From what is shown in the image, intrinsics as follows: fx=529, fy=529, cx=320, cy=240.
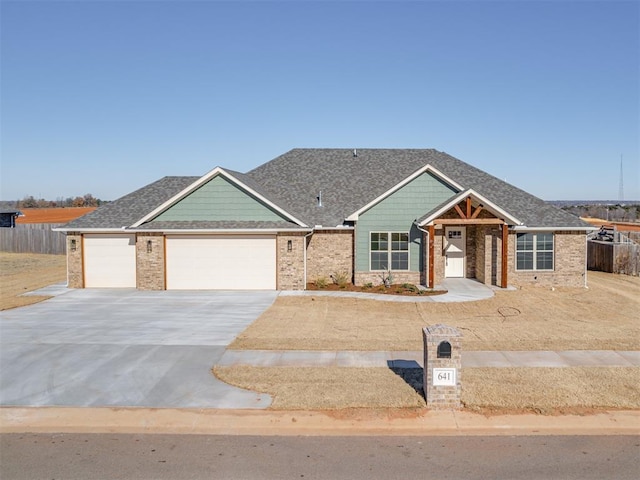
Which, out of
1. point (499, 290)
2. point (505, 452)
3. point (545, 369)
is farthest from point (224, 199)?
point (505, 452)

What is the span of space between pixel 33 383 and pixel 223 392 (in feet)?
12.9

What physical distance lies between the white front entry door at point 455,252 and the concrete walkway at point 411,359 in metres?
11.6

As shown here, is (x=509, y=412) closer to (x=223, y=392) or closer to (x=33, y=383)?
(x=223, y=392)

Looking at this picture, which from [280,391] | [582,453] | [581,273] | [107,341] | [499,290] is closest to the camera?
[582,453]

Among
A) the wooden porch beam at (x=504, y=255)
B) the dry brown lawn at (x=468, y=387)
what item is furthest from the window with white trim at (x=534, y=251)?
the dry brown lawn at (x=468, y=387)

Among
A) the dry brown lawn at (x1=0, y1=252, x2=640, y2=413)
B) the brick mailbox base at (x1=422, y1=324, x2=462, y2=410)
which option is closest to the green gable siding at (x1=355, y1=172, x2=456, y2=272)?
the dry brown lawn at (x1=0, y1=252, x2=640, y2=413)

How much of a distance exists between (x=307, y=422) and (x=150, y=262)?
14.8 m

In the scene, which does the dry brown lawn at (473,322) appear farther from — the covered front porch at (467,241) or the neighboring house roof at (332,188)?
the neighboring house roof at (332,188)

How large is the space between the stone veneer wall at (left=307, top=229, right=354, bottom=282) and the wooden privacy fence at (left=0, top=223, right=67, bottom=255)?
2472cm

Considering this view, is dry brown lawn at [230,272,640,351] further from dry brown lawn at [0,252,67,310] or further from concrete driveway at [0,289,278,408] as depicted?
dry brown lawn at [0,252,67,310]

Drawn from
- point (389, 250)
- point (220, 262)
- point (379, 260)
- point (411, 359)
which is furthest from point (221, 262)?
point (411, 359)

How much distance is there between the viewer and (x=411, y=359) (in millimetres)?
11883

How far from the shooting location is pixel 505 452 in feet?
25.4

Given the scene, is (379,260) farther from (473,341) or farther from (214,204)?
(473,341)
